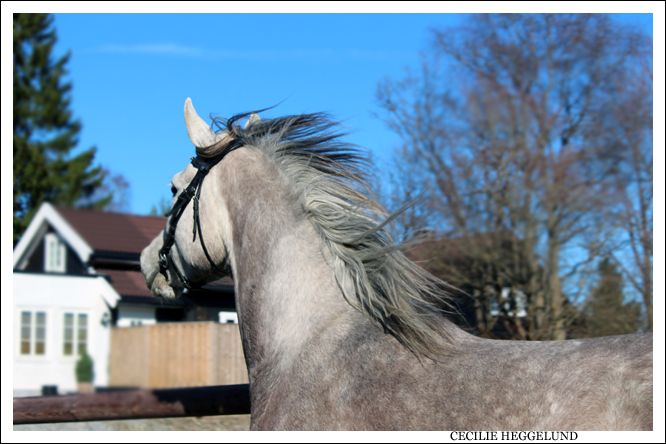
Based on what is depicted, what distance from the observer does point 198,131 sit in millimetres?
3086

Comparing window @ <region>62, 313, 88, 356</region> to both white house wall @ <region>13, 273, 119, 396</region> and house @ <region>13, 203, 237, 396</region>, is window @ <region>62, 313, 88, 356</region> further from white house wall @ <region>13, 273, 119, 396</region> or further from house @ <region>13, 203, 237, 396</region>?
white house wall @ <region>13, 273, 119, 396</region>

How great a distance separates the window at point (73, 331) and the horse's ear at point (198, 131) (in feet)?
56.9

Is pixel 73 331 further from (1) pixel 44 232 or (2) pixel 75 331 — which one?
(1) pixel 44 232

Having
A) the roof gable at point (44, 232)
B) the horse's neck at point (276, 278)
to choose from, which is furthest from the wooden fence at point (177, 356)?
the horse's neck at point (276, 278)

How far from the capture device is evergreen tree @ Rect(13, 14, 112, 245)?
791 cm

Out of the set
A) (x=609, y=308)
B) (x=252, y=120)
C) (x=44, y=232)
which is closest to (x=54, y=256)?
(x=44, y=232)

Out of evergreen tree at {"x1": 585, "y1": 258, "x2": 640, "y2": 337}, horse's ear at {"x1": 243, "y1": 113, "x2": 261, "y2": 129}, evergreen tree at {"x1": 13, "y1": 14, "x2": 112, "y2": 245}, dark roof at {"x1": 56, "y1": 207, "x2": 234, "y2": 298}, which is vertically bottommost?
evergreen tree at {"x1": 585, "y1": 258, "x2": 640, "y2": 337}

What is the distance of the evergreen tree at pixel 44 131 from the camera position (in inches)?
311

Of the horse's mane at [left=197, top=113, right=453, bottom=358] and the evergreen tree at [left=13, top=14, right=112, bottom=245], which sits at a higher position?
the evergreen tree at [left=13, top=14, right=112, bottom=245]

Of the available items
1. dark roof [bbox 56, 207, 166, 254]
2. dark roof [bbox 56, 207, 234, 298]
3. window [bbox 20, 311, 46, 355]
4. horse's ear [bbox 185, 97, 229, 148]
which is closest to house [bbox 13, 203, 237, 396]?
window [bbox 20, 311, 46, 355]

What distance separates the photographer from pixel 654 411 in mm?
1809

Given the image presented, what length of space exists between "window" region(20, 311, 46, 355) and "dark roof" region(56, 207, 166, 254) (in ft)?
28.0

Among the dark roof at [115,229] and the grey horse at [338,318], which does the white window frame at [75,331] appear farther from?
the grey horse at [338,318]

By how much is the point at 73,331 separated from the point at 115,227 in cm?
1099
